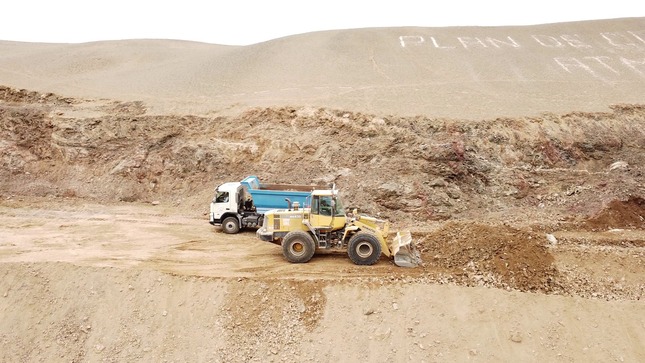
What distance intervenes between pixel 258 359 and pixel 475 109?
15.2m

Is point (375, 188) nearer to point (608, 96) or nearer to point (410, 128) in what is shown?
point (410, 128)

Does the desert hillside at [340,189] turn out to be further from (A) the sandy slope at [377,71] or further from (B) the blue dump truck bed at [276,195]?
(B) the blue dump truck bed at [276,195]

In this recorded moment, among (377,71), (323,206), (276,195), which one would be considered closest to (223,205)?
(276,195)

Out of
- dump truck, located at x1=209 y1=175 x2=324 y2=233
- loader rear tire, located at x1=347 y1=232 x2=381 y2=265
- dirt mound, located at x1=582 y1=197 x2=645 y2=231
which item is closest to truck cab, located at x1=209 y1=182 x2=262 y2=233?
dump truck, located at x1=209 y1=175 x2=324 y2=233

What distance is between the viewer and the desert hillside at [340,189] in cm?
887

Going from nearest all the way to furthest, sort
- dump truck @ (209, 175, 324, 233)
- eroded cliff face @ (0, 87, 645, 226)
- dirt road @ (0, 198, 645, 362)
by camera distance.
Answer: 1. dirt road @ (0, 198, 645, 362)
2. dump truck @ (209, 175, 324, 233)
3. eroded cliff face @ (0, 87, 645, 226)

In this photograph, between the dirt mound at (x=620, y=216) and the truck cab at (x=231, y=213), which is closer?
the dirt mound at (x=620, y=216)

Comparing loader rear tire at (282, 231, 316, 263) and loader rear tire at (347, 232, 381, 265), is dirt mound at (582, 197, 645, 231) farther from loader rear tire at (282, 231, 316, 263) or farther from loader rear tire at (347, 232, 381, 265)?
loader rear tire at (282, 231, 316, 263)

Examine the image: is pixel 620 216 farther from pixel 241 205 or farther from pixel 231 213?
pixel 231 213

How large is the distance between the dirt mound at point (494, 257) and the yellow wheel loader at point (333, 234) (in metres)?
0.76

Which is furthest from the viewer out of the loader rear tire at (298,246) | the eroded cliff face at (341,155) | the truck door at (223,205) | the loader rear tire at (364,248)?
the eroded cliff face at (341,155)

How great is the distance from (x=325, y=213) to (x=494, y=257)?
3847 millimetres

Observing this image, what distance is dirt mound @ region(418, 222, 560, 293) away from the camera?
9.62 meters

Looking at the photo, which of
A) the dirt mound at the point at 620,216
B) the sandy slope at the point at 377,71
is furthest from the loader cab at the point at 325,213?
the sandy slope at the point at 377,71
